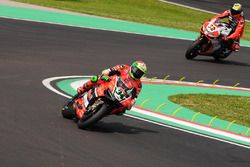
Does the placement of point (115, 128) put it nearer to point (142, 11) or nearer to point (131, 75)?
point (131, 75)

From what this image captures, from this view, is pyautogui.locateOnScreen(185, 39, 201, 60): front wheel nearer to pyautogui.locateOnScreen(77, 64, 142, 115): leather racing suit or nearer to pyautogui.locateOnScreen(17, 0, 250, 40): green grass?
pyautogui.locateOnScreen(17, 0, 250, 40): green grass

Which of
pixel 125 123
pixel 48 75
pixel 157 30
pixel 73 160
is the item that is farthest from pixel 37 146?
pixel 157 30

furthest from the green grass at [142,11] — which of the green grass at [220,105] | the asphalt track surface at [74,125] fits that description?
the green grass at [220,105]

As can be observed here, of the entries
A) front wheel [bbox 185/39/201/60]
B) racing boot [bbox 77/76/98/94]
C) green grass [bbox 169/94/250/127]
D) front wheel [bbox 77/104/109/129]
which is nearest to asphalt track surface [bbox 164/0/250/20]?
front wheel [bbox 185/39/201/60]

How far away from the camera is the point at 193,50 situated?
22422 millimetres

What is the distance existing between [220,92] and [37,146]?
29.2ft

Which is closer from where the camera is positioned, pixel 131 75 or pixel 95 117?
pixel 95 117

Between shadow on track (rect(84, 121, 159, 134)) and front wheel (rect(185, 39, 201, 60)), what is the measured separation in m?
10.2

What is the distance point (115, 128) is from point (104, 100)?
0.94m

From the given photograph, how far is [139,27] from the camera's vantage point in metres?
29.2

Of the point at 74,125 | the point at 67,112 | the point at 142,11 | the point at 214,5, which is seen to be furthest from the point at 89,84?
the point at 214,5

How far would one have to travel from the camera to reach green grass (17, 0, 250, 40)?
107ft

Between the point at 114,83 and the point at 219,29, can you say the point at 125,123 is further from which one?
the point at 219,29

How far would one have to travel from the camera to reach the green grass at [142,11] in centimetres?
3256
